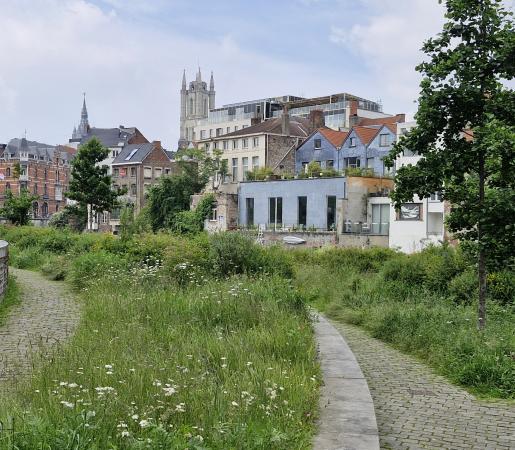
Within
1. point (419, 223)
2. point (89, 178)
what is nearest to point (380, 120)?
point (419, 223)

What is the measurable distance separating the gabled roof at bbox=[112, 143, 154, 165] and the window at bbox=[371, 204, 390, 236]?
156ft

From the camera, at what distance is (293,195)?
170 ft

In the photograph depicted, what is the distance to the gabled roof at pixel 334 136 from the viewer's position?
213 ft

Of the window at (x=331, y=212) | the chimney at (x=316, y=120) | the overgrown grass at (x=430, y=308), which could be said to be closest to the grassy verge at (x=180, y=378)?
the overgrown grass at (x=430, y=308)

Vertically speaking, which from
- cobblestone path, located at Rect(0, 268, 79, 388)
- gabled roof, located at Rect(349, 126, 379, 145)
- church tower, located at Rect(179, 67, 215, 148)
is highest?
church tower, located at Rect(179, 67, 215, 148)

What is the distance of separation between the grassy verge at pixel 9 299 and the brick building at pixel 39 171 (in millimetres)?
95582

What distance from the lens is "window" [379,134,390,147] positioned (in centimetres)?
5960

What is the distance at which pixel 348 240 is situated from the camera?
45.8 metres

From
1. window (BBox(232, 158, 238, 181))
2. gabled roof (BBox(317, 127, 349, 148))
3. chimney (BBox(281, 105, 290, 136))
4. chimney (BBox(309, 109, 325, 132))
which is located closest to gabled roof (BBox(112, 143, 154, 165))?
window (BBox(232, 158, 238, 181))

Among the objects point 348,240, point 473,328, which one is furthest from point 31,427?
point 348,240

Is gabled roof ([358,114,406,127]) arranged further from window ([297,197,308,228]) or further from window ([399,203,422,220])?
window ([399,203,422,220])

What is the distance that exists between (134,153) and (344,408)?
3439 inches

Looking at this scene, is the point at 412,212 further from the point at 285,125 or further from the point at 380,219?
the point at 285,125

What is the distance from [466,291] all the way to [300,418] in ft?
32.8
